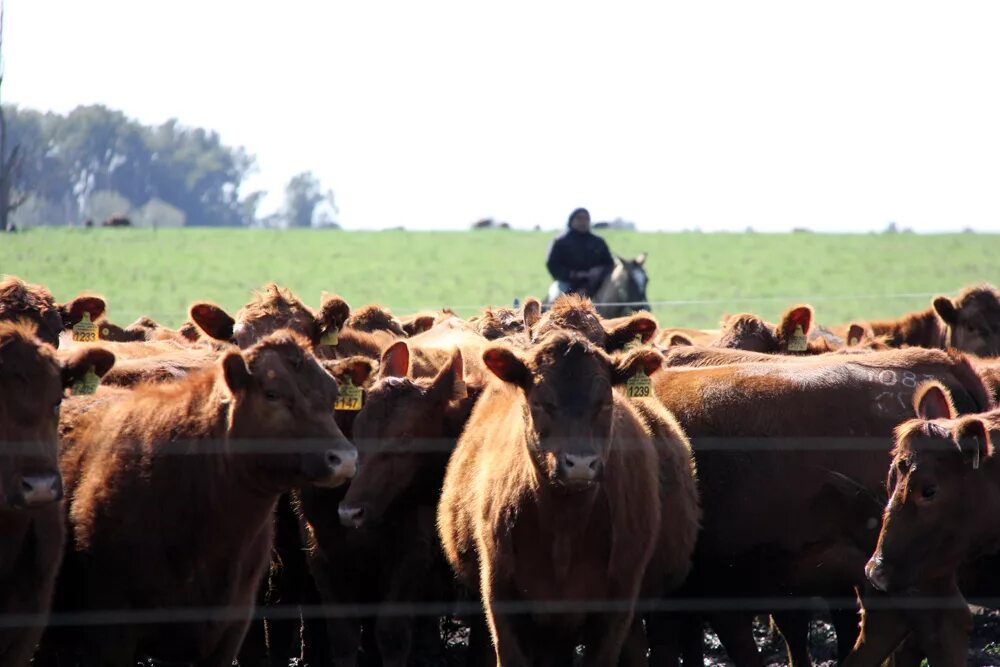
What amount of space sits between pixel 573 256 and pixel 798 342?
631 cm

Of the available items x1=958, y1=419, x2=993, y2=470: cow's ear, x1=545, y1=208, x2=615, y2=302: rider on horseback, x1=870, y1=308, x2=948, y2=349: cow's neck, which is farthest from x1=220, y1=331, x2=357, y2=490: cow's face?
x1=545, y1=208, x2=615, y2=302: rider on horseback

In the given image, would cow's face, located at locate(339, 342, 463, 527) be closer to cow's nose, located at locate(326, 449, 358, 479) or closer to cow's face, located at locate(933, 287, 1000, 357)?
cow's nose, located at locate(326, 449, 358, 479)

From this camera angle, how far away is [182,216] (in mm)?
76562

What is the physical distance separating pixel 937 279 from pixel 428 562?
33.9m

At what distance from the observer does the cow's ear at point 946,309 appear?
38.5ft

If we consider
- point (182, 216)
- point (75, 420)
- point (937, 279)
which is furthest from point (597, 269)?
point (182, 216)

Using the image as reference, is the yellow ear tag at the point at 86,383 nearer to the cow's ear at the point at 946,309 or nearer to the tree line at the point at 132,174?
the cow's ear at the point at 946,309

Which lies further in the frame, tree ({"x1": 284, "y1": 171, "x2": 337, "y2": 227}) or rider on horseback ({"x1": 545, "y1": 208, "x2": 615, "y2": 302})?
tree ({"x1": 284, "y1": 171, "x2": 337, "y2": 227})

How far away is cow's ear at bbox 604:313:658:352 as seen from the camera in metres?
7.24

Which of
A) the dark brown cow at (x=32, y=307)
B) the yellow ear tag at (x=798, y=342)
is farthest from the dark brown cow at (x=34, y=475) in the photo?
the yellow ear tag at (x=798, y=342)

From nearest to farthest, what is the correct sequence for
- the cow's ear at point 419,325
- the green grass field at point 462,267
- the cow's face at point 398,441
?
the cow's face at point 398,441, the cow's ear at point 419,325, the green grass field at point 462,267

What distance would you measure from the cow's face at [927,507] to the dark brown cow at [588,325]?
65.7 inches

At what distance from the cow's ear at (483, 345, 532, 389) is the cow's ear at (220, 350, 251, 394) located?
970mm

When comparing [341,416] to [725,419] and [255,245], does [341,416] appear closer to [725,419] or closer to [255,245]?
[725,419]
